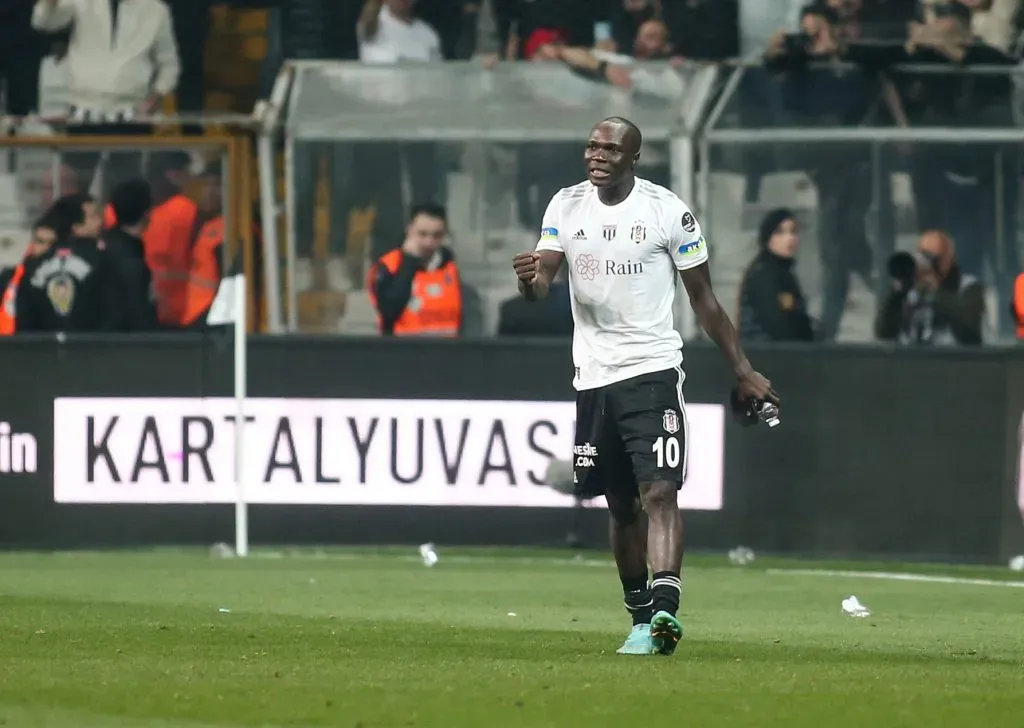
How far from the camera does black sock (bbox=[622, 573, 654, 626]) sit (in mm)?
8773

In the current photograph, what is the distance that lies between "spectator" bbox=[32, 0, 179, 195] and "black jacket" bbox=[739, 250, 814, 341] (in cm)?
501

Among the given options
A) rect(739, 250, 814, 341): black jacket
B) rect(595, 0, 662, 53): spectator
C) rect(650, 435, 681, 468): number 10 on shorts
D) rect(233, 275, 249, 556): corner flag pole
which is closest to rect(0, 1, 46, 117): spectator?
rect(233, 275, 249, 556): corner flag pole

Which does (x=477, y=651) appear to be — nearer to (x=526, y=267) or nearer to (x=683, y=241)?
(x=526, y=267)

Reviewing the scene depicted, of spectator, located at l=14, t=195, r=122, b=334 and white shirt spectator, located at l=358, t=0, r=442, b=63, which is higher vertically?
white shirt spectator, located at l=358, t=0, r=442, b=63

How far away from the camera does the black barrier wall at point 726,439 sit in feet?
48.1

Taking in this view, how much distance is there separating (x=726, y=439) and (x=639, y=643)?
20.8ft

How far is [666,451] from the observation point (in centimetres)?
862

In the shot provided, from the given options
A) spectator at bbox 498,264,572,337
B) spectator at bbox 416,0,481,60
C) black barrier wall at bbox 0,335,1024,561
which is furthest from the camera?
spectator at bbox 416,0,481,60

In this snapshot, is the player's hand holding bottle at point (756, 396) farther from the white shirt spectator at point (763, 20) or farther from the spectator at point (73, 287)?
the white shirt spectator at point (763, 20)

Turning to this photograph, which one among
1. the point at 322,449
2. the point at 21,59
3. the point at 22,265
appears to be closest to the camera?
the point at 322,449

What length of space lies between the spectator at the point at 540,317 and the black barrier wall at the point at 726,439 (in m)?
0.67

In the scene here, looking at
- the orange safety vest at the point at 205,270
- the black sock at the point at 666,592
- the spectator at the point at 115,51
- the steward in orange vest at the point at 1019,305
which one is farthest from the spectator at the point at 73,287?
the black sock at the point at 666,592

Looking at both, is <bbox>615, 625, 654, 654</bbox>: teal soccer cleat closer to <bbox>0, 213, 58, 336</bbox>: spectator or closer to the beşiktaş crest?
the beşiktaş crest

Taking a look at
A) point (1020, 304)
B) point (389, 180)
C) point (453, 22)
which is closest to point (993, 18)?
point (1020, 304)
